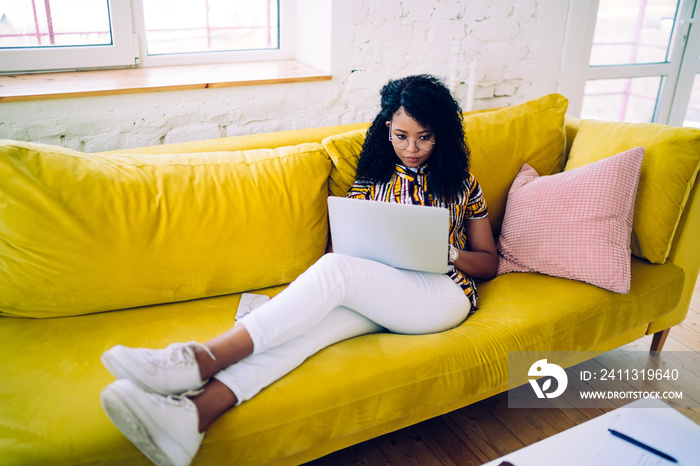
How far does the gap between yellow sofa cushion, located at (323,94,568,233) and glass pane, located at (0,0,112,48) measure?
3.34ft

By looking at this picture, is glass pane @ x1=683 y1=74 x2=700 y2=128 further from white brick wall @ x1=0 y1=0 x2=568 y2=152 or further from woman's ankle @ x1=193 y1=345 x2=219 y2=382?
woman's ankle @ x1=193 y1=345 x2=219 y2=382

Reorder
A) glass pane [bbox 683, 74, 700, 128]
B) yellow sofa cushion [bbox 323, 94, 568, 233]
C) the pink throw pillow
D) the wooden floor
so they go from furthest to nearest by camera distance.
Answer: glass pane [bbox 683, 74, 700, 128], yellow sofa cushion [bbox 323, 94, 568, 233], the pink throw pillow, the wooden floor

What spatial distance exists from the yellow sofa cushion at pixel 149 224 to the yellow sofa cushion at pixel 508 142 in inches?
11.6

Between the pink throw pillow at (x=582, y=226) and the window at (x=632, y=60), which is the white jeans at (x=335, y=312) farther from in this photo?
the window at (x=632, y=60)

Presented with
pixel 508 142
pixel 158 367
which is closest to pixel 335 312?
pixel 158 367

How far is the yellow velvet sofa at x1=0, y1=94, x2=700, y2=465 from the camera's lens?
1178mm

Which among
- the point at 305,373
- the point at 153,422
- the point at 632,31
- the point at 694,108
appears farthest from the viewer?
the point at 694,108

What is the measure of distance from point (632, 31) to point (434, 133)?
204 centimetres

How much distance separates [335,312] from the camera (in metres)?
1.41

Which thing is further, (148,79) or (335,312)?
(148,79)

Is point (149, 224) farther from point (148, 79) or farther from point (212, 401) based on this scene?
point (148, 79)

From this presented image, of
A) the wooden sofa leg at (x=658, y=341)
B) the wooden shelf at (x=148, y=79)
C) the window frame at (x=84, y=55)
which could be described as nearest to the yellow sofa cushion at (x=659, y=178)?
the wooden sofa leg at (x=658, y=341)

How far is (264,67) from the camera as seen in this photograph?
7.52 feet

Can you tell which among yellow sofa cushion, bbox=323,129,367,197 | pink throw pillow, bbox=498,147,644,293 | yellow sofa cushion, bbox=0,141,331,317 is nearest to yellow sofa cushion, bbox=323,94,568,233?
yellow sofa cushion, bbox=323,129,367,197
